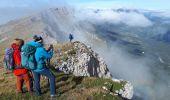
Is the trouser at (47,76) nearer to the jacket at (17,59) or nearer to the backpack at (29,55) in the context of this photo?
the backpack at (29,55)

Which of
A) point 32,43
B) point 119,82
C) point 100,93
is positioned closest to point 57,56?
point 119,82

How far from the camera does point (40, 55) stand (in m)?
22.2

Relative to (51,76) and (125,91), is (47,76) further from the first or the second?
(125,91)

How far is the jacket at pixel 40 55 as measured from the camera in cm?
2209

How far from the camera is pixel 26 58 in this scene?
23.2 m

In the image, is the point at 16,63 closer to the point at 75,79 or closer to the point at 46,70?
the point at 46,70

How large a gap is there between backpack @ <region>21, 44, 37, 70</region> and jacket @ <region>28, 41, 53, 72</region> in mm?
277

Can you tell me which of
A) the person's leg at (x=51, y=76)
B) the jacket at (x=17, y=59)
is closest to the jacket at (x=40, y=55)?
the person's leg at (x=51, y=76)

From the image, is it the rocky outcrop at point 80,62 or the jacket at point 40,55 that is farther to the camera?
the rocky outcrop at point 80,62

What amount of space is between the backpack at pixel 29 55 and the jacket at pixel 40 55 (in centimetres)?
28

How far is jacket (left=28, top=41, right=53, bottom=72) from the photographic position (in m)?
22.1

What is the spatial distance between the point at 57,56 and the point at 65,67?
162 inches

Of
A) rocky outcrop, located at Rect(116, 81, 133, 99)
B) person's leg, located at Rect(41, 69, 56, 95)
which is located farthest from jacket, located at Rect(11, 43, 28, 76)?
rocky outcrop, located at Rect(116, 81, 133, 99)

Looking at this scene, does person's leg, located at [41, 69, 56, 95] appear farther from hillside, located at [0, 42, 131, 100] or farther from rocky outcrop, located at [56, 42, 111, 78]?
rocky outcrop, located at [56, 42, 111, 78]
